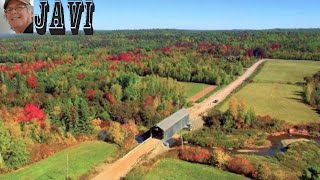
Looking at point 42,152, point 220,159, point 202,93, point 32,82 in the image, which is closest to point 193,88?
point 202,93

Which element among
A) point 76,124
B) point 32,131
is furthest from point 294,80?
point 32,131

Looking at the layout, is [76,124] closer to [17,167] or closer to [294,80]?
[17,167]

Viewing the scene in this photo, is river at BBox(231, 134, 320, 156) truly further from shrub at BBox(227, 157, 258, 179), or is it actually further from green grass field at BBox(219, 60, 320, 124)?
shrub at BBox(227, 157, 258, 179)

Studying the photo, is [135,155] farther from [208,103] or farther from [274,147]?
[208,103]

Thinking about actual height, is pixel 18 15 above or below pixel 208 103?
above

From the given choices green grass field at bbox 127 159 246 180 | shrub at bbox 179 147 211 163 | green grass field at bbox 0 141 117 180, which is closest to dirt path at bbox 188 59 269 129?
shrub at bbox 179 147 211 163

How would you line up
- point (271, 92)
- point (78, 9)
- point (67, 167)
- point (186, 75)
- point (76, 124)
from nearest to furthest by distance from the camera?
point (78, 9) < point (67, 167) < point (76, 124) < point (271, 92) < point (186, 75)
